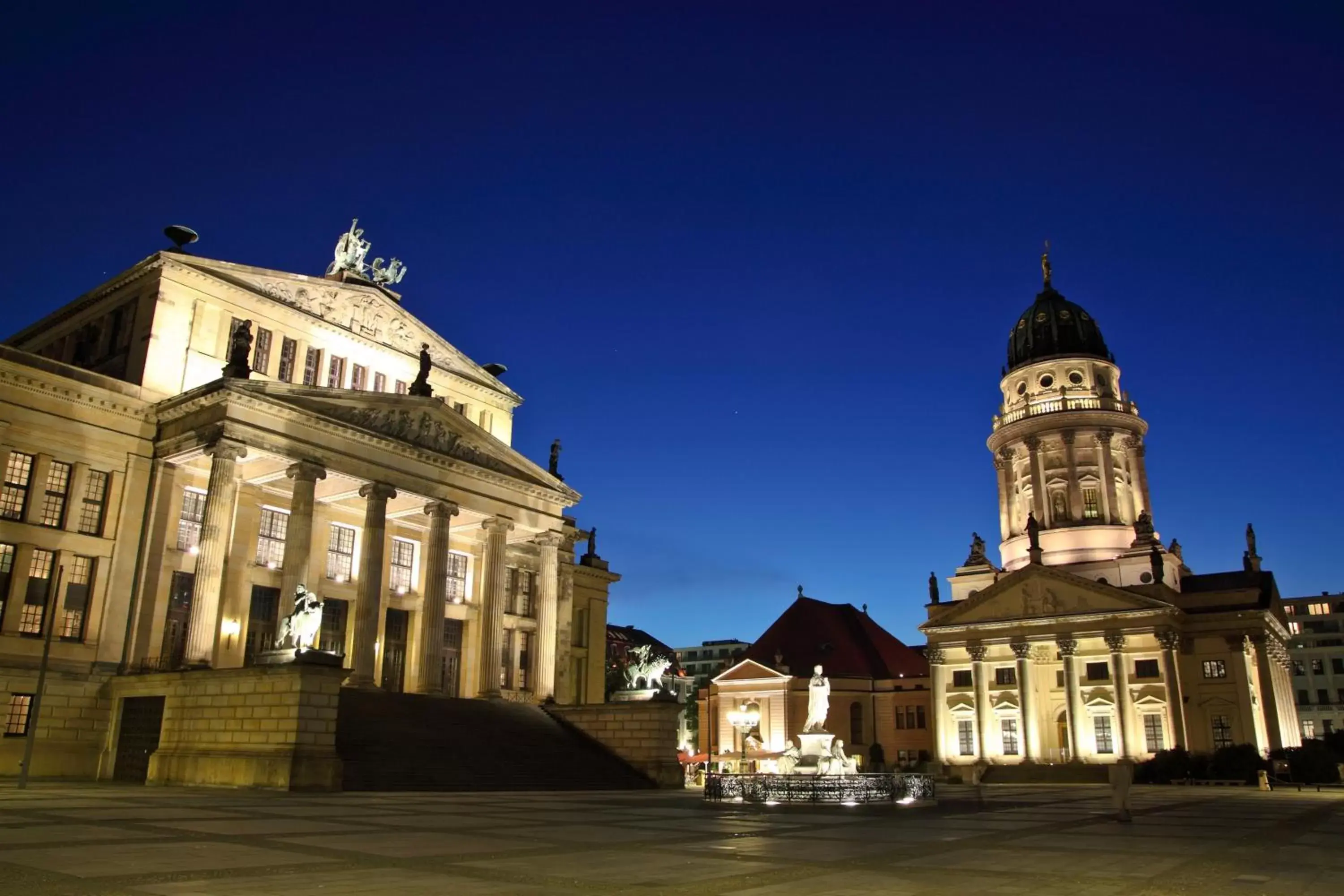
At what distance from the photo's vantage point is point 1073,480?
8738 cm

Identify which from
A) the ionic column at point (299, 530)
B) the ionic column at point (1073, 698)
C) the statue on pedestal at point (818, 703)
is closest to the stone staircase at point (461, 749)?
the ionic column at point (299, 530)

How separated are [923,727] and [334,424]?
214 feet

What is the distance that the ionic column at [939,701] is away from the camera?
81.3 meters

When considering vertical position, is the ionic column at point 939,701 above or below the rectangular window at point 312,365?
below

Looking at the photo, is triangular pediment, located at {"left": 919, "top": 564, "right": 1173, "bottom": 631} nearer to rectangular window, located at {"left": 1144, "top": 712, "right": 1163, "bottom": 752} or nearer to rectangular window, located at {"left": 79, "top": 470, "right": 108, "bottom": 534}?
rectangular window, located at {"left": 1144, "top": 712, "right": 1163, "bottom": 752}

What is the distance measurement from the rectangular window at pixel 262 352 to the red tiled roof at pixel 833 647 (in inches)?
2318

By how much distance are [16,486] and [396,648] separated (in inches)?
722

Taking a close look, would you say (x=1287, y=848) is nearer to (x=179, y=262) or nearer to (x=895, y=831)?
(x=895, y=831)

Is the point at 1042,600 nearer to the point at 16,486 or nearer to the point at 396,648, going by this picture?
the point at 396,648

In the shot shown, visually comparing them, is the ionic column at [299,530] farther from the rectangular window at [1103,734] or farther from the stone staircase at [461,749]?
the rectangular window at [1103,734]

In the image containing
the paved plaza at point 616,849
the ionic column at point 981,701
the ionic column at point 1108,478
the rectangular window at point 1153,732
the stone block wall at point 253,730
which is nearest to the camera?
the paved plaza at point 616,849

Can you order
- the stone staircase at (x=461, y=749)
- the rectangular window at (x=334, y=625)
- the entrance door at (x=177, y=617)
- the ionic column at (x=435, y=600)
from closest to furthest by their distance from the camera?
the stone staircase at (x=461, y=749) → the entrance door at (x=177, y=617) → the ionic column at (x=435, y=600) → the rectangular window at (x=334, y=625)

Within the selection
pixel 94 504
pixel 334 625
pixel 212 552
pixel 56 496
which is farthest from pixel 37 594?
pixel 334 625

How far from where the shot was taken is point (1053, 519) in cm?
8794
